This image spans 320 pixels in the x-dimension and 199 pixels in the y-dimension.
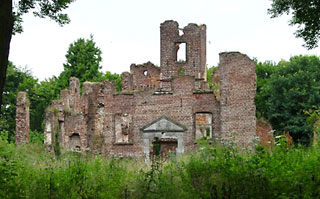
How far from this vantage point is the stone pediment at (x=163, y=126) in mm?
25583

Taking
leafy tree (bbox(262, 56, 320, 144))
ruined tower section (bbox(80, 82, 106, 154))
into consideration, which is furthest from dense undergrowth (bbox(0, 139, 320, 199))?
leafy tree (bbox(262, 56, 320, 144))

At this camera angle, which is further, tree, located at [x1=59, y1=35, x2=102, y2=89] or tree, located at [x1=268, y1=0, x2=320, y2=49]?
tree, located at [x1=59, y1=35, x2=102, y2=89]

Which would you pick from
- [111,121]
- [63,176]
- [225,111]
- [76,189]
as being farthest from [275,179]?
[111,121]

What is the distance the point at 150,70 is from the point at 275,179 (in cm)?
3026

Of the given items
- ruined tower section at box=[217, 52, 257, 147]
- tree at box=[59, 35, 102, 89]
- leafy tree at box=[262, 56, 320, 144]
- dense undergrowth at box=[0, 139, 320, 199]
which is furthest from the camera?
tree at box=[59, 35, 102, 89]

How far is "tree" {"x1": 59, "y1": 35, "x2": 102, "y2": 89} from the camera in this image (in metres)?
45.2

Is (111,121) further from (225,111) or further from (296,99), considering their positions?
(296,99)

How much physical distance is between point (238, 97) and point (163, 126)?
4.56 meters

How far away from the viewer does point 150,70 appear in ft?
120

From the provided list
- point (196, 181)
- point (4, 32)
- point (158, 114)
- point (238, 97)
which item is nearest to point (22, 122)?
point (158, 114)

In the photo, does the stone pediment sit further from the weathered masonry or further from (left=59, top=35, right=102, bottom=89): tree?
(left=59, top=35, right=102, bottom=89): tree

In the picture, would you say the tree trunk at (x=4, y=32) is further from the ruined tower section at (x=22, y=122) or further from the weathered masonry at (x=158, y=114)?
the ruined tower section at (x=22, y=122)

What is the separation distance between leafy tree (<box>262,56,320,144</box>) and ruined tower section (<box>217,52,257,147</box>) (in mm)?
12684

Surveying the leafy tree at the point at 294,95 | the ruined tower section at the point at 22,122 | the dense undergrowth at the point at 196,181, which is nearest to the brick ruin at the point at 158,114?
the ruined tower section at the point at 22,122
